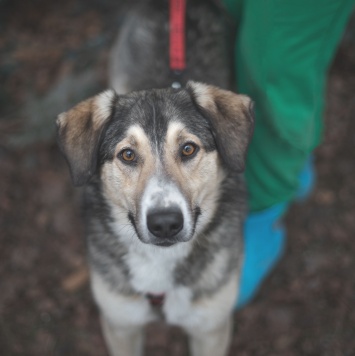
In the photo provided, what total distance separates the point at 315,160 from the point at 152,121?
9.36 feet

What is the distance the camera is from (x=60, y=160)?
514 centimetres

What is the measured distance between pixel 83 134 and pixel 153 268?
100 centimetres

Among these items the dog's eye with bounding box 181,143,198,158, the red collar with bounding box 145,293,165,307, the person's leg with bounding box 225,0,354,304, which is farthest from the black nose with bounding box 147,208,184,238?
the person's leg with bounding box 225,0,354,304

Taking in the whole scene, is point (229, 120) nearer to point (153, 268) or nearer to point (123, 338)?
point (153, 268)

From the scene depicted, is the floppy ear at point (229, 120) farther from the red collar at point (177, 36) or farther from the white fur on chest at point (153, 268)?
the red collar at point (177, 36)

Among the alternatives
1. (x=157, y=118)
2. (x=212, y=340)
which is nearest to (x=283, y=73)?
(x=157, y=118)

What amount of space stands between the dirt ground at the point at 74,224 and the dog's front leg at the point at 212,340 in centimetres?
63

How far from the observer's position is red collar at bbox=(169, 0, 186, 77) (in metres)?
3.92

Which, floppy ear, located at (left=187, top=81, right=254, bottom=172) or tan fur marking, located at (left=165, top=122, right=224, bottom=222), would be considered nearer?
tan fur marking, located at (left=165, top=122, right=224, bottom=222)

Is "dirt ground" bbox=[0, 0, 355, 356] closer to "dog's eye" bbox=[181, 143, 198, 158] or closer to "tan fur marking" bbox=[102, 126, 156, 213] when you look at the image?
"tan fur marking" bbox=[102, 126, 156, 213]

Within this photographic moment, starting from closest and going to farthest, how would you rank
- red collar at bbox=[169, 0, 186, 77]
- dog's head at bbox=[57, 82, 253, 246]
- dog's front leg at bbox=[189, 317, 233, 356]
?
1. dog's head at bbox=[57, 82, 253, 246]
2. dog's front leg at bbox=[189, 317, 233, 356]
3. red collar at bbox=[169, 0, 186, 77]

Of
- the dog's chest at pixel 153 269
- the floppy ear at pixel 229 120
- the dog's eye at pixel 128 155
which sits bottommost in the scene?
the dog's chest at pixel 153 269

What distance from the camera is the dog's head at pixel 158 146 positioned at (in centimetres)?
276

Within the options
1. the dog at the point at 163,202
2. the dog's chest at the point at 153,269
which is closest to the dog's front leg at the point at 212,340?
the dog at the point at 163,202
